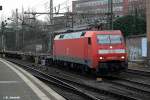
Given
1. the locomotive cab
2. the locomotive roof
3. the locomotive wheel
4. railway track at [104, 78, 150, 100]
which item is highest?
the locomotive roof

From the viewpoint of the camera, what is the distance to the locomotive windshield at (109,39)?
27.3 m

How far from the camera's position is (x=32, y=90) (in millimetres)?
15891

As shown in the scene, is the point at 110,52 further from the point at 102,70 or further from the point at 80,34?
the point at 80,34

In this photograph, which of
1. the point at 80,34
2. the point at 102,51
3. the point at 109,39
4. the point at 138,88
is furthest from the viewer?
the point at 80,34

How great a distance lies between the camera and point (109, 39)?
27.5 m

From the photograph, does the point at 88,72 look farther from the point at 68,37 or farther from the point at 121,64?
the point at 68,37

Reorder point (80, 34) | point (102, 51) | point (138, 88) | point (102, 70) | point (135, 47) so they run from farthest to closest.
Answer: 1. point (135, 47)
2. point (80, 34)
3. point (102, 70)
4. point (102, 51)
5. point (138, 88)

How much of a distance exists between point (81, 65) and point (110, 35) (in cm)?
353

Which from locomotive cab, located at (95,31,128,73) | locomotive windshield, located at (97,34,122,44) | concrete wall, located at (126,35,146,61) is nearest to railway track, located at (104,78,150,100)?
locomotive cab, located at (95,31,128,73)

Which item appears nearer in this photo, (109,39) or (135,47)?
(109,39)

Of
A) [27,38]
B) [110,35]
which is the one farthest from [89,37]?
[27,38]

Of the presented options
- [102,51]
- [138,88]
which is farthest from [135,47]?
[138,88]

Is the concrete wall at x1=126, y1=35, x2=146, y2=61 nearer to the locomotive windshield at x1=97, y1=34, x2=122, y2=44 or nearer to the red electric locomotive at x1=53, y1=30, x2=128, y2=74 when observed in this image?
the red electric locomotive at x1=53, y1=30, x2=128, y2=74

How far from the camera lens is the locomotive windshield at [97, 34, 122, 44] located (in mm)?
27297
